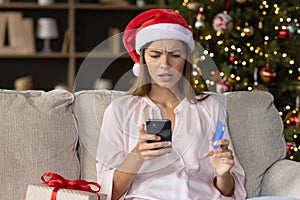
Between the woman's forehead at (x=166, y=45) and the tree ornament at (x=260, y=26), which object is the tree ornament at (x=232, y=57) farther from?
the woman's forehead at (x=166, y=45)

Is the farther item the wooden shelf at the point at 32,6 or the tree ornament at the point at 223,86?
the wooden shelf at the point at 32,6

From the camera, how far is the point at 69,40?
5148 mm

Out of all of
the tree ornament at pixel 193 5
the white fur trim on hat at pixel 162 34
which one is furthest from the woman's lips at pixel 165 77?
the tree ornament at pixel 193 5

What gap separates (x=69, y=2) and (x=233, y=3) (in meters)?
1.68

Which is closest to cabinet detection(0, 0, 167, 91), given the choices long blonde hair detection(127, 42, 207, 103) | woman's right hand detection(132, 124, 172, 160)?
long blonde hair detection(127, 42, 207, 103)

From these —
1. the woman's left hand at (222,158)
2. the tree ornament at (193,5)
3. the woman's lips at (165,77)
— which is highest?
the tree ornament at (193,5)

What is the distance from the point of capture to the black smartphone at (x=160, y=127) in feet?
6.36

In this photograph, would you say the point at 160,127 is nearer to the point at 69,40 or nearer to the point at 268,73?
the point at 268,73

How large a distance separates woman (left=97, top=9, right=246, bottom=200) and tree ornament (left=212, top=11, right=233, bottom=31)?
1466mm

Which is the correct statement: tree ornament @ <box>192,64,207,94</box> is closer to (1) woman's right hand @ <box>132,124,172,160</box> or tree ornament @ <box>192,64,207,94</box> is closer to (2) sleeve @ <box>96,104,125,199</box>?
(2) sleeve @ <box>96,104,125,199</box>

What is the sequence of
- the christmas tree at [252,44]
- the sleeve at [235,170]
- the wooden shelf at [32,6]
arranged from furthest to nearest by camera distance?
1. the wooden shelf at [32,6]
2. the christmas tree at [252,44]
3. the sleeve at [235,170]

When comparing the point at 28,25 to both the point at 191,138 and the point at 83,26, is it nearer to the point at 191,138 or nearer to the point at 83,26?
the point at 83,26

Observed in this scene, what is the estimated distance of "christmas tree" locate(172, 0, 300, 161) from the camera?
12.0 feet

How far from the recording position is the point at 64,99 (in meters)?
2.46
